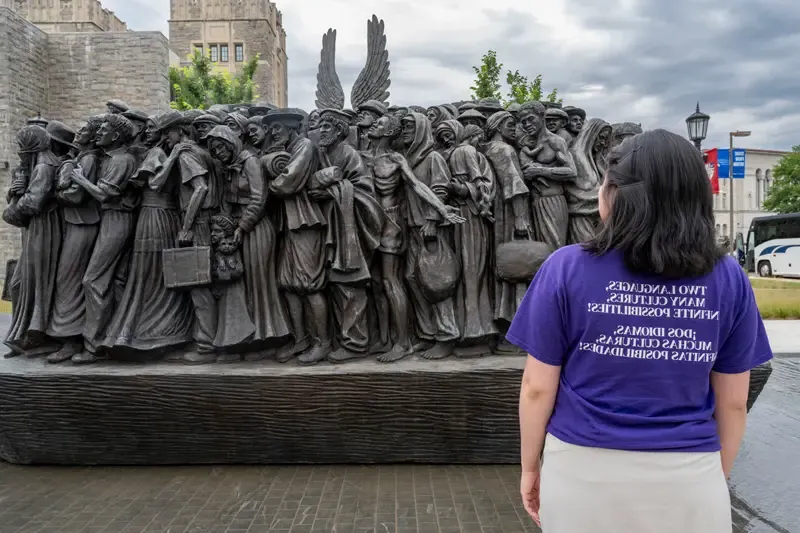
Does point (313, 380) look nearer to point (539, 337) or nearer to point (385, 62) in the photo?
point (539, 337)

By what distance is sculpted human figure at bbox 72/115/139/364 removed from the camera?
496 centimetres

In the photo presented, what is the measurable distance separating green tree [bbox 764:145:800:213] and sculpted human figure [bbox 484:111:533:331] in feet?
128

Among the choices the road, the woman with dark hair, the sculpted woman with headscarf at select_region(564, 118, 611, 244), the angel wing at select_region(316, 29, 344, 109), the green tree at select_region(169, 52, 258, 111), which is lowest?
the road

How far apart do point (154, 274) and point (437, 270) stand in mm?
2331

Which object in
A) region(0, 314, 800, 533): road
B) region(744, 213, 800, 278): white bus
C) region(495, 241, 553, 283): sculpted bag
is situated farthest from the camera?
region(744, 213, 800, 278): white bus

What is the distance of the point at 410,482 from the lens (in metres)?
4.62

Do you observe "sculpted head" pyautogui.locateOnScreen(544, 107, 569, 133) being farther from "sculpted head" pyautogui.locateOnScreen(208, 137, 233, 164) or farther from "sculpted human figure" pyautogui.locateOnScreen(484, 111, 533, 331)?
"sculpted head" pyautogui.locateOnScreen(208, 137, 233, 164)

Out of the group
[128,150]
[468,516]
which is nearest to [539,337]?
[468,516]

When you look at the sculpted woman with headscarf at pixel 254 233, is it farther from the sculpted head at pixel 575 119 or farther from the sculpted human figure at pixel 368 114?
the sculpted head at pixel 575 119

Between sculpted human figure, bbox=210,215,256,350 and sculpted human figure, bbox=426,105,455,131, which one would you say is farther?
sculpted human figure, bbox=426,105,455,131

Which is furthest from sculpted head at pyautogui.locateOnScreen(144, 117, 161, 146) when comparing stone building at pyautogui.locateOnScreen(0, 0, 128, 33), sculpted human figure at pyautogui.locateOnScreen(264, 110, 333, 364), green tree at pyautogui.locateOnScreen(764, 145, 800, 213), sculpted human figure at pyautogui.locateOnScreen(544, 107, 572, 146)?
stone building at pyautogui.locateOnScreen(0, 0, 128, 33)

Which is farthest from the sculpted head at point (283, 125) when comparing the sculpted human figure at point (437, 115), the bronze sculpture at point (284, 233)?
the sculpted human figure at point (437, 115)

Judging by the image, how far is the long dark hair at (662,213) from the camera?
5.19 ft

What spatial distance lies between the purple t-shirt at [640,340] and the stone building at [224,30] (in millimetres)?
49221
